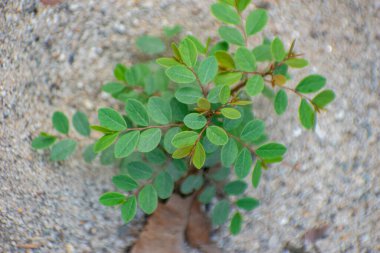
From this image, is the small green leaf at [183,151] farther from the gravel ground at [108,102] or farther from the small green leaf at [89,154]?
the gravel ground at [108,102]

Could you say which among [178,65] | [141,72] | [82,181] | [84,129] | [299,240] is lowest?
[299,240]

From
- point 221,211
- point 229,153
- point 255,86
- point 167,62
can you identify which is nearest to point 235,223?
point 221,211

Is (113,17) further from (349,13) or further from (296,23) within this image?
(349,13)

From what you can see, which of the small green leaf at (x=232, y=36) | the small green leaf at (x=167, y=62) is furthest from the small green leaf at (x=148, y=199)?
the small green leaf at (x=232, y=36)

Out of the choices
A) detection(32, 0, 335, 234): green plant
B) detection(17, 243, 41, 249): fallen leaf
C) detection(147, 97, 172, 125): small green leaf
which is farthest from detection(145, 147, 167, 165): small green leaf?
detection(17, 243, 41, 249): fallen leaf

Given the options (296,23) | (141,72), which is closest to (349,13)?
(296,23)

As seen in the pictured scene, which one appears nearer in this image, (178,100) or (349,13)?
(178,100)
